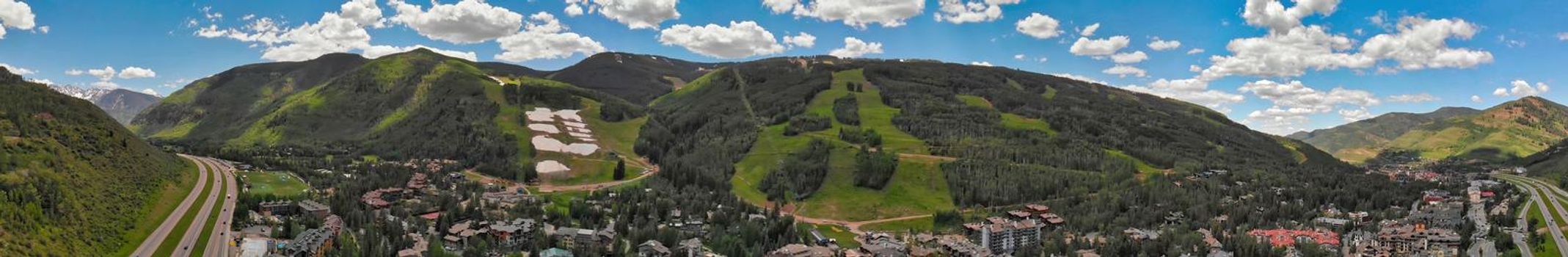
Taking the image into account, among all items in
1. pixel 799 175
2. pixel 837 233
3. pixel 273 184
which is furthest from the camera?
pixel 799 175

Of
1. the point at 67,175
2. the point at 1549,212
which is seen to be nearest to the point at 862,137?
the point at 1549,212

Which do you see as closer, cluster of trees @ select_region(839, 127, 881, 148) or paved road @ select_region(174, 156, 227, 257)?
paved road @ select_region(174, 156, 227, 257)

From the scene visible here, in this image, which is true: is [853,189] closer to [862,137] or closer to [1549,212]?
[862,137]

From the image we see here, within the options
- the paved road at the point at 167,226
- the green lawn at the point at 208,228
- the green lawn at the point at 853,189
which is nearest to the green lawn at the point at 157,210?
the paved road at the point at 167,226

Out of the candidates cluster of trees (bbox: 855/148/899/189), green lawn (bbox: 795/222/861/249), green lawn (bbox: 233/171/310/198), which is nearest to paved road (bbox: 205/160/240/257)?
green lawn (bbox: 233/171/310/198)

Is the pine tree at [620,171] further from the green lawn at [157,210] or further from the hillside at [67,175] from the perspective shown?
the hillside at [67,175]

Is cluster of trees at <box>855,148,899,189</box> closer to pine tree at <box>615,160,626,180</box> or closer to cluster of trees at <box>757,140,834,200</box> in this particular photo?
cluster of trees at <box>757,140,834,200</box>

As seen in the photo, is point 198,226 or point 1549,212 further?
point 1549,212
